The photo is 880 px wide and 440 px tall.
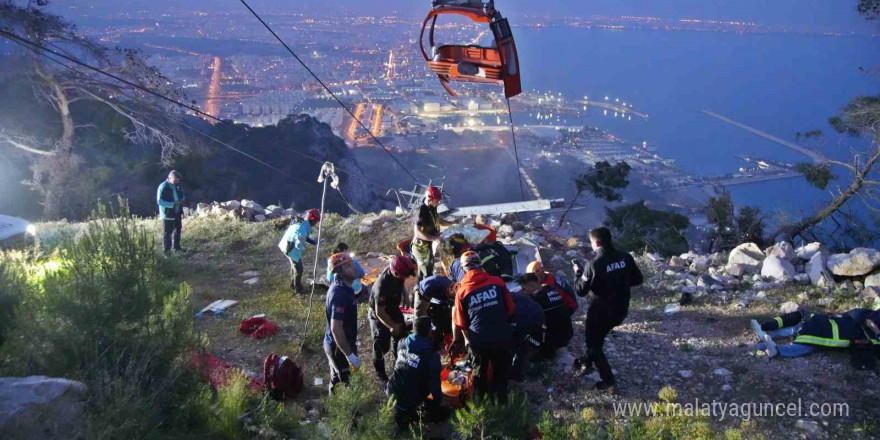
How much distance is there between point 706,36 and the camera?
15788cm

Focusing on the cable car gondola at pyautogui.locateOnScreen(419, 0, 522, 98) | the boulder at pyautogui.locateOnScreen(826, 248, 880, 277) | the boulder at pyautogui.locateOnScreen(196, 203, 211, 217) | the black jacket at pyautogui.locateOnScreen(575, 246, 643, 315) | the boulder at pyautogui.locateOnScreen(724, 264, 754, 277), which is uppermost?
the cable car gondola at pyautogui.locateOnScreen(419, 0, 522, 98)

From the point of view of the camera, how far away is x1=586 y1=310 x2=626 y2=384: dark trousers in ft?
17.5

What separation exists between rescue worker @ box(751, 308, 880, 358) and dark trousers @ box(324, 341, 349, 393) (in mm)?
4947

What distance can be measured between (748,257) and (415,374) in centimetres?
790

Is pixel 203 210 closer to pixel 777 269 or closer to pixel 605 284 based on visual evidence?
pixel 605 284

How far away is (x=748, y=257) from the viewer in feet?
31.9

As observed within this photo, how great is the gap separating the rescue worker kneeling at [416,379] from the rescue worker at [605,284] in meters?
1.73

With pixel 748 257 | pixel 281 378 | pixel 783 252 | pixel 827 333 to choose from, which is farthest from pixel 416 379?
pixel 783 252

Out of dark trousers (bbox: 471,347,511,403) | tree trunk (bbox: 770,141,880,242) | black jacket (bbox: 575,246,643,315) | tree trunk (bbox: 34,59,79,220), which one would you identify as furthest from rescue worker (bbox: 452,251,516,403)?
tree trunk (bbox: 34,59,79,220)

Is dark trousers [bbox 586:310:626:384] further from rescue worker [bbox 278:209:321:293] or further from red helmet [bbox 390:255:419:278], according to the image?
rescue worker [bbox 278:209:321:293]

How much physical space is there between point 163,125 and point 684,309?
2107 centimetres

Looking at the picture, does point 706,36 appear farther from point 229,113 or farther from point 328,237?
point 328,237

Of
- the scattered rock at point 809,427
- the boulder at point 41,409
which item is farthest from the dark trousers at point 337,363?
the scattered rock at point 809,427

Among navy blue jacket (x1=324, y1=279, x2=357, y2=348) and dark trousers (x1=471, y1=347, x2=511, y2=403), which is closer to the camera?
dark trousers (x1=471, y1=347, x2=511, y2=403)
